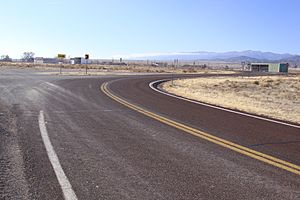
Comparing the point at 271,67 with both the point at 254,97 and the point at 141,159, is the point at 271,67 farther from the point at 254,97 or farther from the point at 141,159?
the point at 141,159

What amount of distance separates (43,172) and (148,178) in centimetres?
159

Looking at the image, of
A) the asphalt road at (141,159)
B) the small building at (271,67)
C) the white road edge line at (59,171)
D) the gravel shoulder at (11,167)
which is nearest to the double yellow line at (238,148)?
the asphalt road at (141,159)

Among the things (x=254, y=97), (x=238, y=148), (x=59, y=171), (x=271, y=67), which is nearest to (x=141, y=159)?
(x=59, y=171)

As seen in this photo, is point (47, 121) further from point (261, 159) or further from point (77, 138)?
point (261, 159)

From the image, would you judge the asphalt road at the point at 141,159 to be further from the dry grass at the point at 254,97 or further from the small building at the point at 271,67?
the small building at the point at 271,67

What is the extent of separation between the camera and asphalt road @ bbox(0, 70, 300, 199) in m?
5.59

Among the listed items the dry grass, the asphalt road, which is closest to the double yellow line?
the asphalt road

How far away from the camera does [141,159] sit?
725cm

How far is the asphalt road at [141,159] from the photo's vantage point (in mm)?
5594

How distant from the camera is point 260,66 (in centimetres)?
10888

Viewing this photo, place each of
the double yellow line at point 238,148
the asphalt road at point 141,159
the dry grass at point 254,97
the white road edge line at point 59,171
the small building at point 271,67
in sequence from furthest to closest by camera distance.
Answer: the small building at point 271,67
the dry grass at point 254,97
the double yellow line at point 238,148
the asphalt road at point 141,159
the white road edge line at point 59,171

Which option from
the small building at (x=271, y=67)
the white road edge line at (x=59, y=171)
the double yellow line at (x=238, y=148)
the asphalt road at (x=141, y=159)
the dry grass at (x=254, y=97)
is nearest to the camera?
the white road edge line at (x=59, y=171)

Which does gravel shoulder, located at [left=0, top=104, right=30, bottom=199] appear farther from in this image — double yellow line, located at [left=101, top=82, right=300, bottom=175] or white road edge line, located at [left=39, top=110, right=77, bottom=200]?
double yellow line, located at [left=101, top=82, right=300, bottom=175]

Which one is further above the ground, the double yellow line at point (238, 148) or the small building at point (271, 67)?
the double yellow line at point (238, 148)
